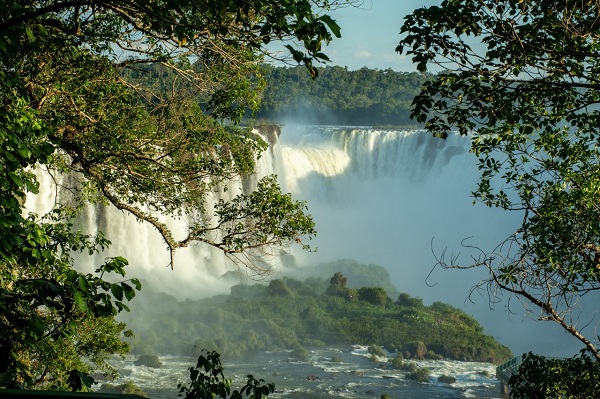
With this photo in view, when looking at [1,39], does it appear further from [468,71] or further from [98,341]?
[98,341]

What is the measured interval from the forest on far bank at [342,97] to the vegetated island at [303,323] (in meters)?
30.2

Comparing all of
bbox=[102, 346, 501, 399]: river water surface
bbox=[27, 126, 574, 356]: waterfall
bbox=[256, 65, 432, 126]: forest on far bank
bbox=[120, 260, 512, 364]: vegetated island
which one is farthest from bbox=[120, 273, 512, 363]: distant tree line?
bbox=[256, 65, 432, 126]: forest on far bank

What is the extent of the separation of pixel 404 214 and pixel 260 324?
1769 cm

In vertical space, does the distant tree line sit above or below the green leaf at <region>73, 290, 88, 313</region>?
below

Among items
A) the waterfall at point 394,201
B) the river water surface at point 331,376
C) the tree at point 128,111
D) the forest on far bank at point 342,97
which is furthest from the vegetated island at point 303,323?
the forest on far bank at point 342,97

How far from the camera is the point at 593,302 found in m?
30.8

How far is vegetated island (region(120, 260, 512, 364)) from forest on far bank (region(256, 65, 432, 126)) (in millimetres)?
30206

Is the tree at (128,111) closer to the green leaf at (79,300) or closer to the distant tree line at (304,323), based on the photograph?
the green leaf at (79,300)

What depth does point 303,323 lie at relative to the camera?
27797 mm

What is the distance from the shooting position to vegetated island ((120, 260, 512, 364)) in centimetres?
2491

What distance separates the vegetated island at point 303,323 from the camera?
24.9 m

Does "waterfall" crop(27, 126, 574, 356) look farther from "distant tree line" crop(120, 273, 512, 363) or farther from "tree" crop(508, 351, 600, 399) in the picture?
"tree" crop(508, 351, 600, 399)

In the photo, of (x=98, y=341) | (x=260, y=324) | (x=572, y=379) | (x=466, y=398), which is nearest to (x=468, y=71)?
(x=572, y=379)

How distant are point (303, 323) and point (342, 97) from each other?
4366 cm
